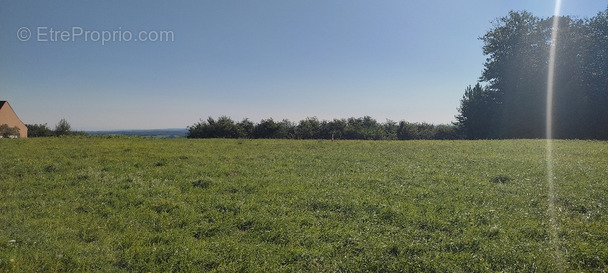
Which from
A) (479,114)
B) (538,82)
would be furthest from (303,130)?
(538,82)

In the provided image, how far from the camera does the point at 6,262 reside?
14.2 ft

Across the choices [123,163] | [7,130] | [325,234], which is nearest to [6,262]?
[325,234]

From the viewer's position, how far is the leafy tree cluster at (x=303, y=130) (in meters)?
37.9

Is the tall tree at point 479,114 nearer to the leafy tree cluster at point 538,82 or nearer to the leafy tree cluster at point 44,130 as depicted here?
the leafy tree cluster at point 538,82

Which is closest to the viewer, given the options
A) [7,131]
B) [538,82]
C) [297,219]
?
[297,219]

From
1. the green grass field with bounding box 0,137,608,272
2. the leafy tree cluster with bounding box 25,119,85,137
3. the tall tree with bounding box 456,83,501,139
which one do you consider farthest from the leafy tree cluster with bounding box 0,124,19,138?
the tall tree with bounding box 456,83,501,139

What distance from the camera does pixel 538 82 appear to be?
1558 inches

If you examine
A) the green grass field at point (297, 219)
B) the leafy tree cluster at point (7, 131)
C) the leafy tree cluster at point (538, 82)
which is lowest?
the green grass field at point (297, 219)

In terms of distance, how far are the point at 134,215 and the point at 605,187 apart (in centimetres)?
Result: 1278

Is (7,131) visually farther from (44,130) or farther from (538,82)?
(538,82)

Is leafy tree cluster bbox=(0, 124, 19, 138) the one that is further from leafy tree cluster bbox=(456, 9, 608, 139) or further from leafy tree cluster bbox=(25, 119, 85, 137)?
leafy tree cluster bbox=(456, 9, 608, 139)

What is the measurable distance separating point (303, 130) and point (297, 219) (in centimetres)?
3231

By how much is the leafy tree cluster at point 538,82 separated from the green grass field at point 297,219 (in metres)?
33.9

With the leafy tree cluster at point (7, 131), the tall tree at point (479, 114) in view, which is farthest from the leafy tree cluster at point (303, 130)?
the leafy tree cluster at point (7, 131)
